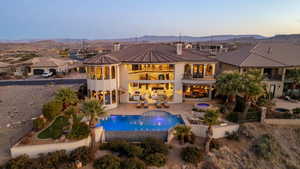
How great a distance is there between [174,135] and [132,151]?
4.41 metres

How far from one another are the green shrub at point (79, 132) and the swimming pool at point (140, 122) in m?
2.19

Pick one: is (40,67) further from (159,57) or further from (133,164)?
(133,164)

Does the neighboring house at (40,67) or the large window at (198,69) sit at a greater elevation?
the large window at (198,69)

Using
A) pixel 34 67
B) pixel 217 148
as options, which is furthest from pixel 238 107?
pixel 34 67

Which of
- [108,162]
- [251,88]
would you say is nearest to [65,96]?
[108,162]

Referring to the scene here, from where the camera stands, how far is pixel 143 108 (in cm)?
2150

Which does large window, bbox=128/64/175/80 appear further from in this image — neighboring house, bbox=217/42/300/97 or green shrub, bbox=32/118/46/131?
green shrub, bbox=32/118/46/131

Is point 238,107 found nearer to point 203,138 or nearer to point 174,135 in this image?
point 203,138

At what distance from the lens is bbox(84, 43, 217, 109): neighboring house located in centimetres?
2114

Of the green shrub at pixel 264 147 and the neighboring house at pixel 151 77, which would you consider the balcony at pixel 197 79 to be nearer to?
the neighboring house at pixel 151 77

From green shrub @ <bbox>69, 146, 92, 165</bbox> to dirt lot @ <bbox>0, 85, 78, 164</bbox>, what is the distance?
5263mm

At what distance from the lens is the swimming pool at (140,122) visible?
54.3 feet

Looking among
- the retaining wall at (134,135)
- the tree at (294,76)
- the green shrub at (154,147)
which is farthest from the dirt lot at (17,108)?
the tree at (294,76)

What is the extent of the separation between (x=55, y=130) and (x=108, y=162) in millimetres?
6344
